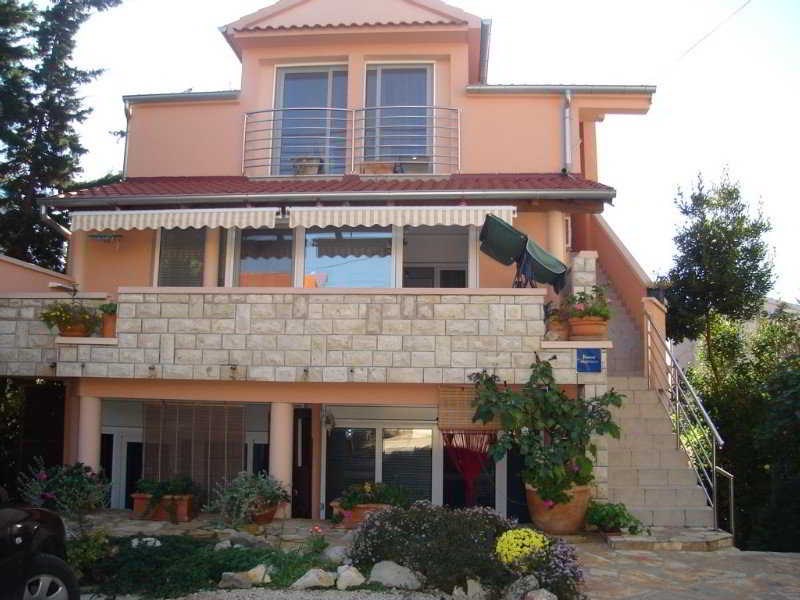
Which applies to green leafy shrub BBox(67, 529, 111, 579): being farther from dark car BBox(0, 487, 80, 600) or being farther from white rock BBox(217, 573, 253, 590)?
white rock BBox(217, 573, 253, 590)

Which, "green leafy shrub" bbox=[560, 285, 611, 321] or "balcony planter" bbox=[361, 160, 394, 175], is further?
"balcony planter" bbox=[361, 160, 394, 175]

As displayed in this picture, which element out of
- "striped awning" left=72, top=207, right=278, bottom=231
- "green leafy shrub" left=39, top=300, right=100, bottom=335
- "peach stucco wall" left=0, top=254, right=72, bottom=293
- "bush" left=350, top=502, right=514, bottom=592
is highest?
"striped awning" left=72, top=207, right=278, bottom=231

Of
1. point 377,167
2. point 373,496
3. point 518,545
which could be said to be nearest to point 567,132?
point 377,167

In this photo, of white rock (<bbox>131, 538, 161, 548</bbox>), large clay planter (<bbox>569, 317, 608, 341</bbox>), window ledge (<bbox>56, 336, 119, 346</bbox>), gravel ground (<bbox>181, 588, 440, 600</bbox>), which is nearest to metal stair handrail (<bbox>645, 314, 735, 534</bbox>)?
large clay planter (<bbox>569, 317, 608, 341</bbox>)

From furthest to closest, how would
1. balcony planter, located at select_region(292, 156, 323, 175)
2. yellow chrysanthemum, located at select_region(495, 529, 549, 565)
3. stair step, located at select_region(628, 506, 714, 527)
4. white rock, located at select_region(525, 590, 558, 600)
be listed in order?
balcony planter, located at select_region(292, 156, 323, 175), stair step, located at select_region(628, 506, 714, 527), yellow chrysanthemum, located at select_region(495, 529, 549, 565), white rock, located at select_region(525, 590, 558, 600)

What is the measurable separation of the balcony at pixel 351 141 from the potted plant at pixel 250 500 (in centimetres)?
717

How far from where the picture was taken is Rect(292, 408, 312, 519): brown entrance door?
1711 centimetres

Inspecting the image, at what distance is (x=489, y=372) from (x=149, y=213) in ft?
24.0

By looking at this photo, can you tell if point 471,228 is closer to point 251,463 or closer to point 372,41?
point 372,41

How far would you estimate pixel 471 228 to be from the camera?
1603cm

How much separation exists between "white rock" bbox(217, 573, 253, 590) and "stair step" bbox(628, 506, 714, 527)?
23.7ft

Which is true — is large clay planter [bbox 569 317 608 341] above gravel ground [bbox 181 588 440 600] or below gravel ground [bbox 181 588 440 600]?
above

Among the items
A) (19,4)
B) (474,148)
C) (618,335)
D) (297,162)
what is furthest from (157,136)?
(618,335)

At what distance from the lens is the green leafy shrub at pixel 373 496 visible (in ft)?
46.3
